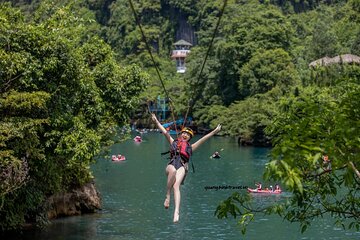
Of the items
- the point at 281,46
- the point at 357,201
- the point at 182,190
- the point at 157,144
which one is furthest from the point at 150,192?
the point at 281,46

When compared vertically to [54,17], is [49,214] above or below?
below

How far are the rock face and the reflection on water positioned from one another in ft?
1.42

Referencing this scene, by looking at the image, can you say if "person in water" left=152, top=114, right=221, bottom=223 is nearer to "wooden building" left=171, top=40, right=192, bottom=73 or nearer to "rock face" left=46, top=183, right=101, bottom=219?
"rock face" left=46, top=183, right=101, bottom=219

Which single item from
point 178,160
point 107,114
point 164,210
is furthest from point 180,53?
point 178,160

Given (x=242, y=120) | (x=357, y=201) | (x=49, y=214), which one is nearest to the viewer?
(x=357, y=201)

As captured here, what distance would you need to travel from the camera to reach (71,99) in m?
26.0

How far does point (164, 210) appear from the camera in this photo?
35.2 metres

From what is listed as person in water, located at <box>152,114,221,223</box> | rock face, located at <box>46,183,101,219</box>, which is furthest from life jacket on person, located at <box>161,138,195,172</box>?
rock face, located at <box>46,183,101,219</box>

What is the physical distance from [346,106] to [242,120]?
70.9 meters

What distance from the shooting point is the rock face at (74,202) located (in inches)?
1200

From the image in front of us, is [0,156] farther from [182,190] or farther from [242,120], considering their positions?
[242,120]

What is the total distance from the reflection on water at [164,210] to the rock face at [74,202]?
43 centimetres

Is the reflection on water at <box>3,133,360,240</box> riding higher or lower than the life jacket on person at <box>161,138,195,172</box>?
lower

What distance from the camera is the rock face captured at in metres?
30.5
